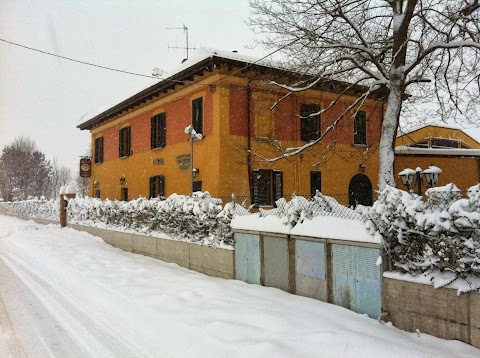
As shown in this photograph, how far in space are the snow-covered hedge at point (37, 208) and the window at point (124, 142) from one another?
4813 mm

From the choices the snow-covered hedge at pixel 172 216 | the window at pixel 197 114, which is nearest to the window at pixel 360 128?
the window at pixel 197 114

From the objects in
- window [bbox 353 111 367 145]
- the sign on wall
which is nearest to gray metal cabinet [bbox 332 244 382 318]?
window [bbox 353 111 367 145]

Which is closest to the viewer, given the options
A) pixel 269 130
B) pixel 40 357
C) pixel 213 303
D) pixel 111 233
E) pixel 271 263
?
pixel 40 357

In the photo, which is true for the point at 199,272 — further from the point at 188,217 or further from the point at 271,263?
the point at 271,263

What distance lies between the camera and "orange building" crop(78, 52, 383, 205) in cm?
1481

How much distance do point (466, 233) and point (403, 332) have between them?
152 cm

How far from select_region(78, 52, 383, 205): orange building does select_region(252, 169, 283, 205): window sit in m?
0.04

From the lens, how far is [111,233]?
14.1 m

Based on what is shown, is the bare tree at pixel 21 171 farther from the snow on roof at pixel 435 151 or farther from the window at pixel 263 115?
the snow on roof at pixel 435 151

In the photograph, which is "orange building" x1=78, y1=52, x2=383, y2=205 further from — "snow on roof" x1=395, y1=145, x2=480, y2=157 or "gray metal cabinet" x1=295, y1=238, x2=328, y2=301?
"gray metal cabinet" x1=295, y1=238, x2=328, y2=301

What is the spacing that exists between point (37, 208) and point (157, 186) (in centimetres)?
1425

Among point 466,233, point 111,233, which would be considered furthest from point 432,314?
point 111,233

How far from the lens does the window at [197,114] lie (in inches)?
615

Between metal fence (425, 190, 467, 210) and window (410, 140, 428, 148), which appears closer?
metal fence (425, 190, 467, 210)
